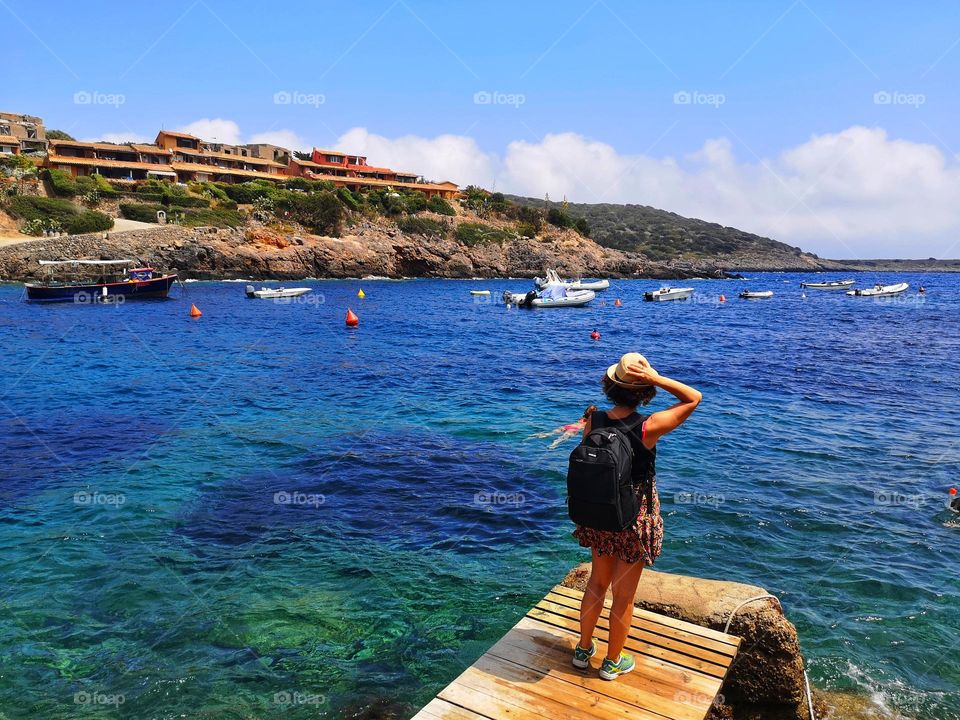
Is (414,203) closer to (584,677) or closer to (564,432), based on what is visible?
(564,432)

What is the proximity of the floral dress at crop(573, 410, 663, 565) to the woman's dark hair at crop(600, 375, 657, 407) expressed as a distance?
0.12 meters

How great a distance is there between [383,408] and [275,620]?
37.8 feet

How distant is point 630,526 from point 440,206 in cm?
11403

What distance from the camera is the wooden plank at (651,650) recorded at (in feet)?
16.4

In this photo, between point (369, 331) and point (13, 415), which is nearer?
point (13, 415)

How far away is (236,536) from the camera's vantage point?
10.4 metres

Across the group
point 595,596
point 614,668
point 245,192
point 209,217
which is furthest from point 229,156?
point 614,668

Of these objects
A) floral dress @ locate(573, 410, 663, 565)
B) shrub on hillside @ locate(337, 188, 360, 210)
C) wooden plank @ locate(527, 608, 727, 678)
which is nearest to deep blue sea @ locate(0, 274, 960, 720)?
wooden plank @ locate(527, 608, 727, 678)

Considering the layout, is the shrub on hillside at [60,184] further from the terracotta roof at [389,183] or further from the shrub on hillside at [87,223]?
the terracotta roof at [389,183]

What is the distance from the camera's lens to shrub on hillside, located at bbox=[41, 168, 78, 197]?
270 ft

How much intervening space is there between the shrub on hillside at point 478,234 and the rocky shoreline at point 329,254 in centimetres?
128

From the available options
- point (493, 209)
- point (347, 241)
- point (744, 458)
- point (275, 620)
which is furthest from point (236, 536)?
point (493, 209)

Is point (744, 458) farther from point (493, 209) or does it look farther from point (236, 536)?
point (493, 209)

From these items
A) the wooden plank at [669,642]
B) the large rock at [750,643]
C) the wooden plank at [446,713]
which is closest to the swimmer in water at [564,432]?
the large rock at [750,643]
